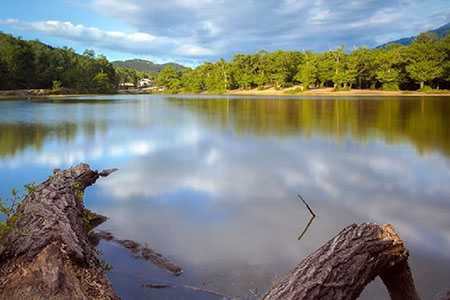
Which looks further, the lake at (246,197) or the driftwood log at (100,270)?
the lake at (246,197)

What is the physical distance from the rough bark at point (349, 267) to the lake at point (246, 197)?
1.94 feet

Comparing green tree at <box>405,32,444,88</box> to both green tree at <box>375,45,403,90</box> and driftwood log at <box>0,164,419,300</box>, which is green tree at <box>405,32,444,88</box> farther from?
driftwood log at <box>0,164,419,300</box>

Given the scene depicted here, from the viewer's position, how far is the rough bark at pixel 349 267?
2010 millimetres

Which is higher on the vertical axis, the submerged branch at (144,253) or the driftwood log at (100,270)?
the driftwood log at (100,270)

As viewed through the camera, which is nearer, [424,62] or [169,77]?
[424,62]

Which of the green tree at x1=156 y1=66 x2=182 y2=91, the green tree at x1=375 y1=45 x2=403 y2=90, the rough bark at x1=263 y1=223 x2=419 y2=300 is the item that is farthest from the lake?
the green tree at x1=156 y1=66 x2=182 y2=91

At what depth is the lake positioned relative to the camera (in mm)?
3117

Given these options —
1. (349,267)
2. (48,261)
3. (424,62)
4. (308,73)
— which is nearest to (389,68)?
(424,62)

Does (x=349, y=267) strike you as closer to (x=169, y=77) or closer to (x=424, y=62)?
(x=424, y=62)

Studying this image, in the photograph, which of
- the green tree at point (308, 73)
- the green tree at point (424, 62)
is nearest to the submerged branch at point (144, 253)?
the green tree at point (424, 62)

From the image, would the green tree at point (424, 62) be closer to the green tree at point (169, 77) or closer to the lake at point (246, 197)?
Result: the lake at point (246, 197)

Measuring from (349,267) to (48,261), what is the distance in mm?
2071

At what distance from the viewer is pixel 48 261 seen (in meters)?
2.55

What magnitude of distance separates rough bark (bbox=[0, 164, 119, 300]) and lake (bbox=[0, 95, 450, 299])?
1.20ft
